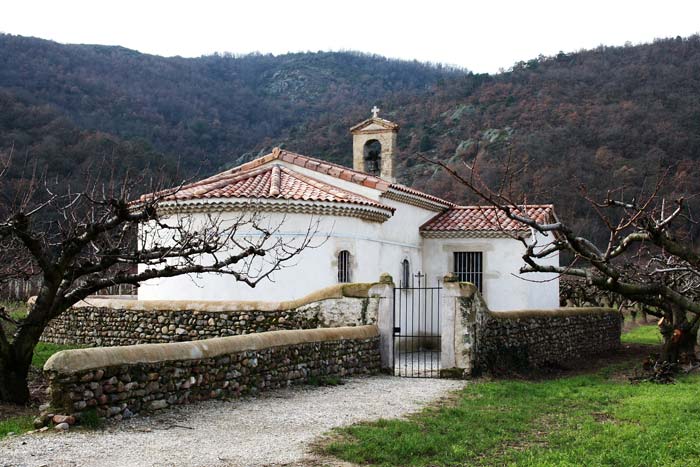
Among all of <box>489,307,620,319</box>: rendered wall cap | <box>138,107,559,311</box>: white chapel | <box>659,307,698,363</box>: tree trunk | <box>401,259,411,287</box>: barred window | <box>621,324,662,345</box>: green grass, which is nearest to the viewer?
<box>659,307,698,363</box>: tree trunk

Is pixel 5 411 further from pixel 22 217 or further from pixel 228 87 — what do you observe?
pixel 228 87

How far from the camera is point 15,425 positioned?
337 inches

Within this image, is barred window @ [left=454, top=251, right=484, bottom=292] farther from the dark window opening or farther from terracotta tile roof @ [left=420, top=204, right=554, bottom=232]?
the dark window opening

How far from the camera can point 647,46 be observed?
67.9 meters

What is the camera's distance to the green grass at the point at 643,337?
86.8ft

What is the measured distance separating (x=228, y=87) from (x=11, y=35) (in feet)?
85.2

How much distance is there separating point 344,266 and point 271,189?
278 centimetres

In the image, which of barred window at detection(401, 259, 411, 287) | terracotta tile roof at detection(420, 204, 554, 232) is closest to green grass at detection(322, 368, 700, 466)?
barred window at detection(401, 259, 411, 287)

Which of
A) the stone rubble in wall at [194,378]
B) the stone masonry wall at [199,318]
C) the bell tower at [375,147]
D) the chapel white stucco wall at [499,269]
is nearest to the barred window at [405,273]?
the chapel white stucco wall at [499,269]

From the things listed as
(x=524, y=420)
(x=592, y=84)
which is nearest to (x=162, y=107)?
(x=592, y=84)

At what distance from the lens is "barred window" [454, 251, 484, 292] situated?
23391 millimetres

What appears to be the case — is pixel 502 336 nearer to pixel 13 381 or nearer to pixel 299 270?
pixel 299 270

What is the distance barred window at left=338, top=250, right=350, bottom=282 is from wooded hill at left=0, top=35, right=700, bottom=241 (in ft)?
52.6

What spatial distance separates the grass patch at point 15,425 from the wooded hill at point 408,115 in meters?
23.0
